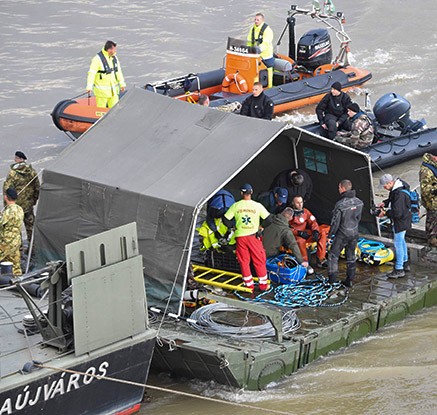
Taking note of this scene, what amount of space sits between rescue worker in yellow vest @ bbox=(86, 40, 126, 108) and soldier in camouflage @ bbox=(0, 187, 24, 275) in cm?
524

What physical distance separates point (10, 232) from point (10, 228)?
5cm

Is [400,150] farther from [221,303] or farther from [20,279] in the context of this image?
[20,279]

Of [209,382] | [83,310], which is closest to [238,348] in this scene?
[209,382]

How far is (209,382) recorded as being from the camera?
1068cm

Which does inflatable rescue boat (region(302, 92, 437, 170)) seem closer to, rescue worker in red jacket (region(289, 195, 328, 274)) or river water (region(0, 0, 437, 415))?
river water (region(0, 0, 437, 415))

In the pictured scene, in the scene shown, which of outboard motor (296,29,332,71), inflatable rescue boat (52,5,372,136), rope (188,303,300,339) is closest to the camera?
rope (188,303,300,339)

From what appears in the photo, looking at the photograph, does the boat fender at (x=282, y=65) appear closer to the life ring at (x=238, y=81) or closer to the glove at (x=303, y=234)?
the life ring at (x=238, y=81)

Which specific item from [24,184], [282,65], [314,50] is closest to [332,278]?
[24,184]

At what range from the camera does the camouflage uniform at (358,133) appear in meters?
16.3

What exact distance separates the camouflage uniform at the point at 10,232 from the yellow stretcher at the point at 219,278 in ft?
6.40

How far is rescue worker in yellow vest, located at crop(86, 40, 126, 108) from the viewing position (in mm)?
17156

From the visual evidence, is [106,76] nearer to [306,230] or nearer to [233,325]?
[306,230]

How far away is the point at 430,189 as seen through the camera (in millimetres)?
12875

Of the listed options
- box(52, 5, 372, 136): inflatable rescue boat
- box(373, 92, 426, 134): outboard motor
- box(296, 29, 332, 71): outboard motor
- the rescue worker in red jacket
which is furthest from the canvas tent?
box(296, 29, 332, 71): outboard motor
